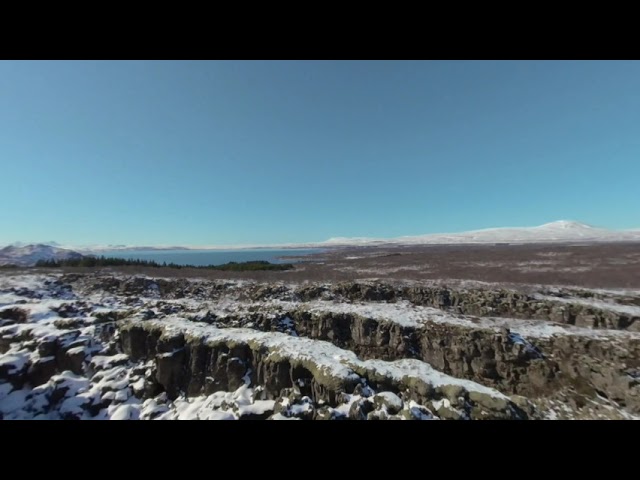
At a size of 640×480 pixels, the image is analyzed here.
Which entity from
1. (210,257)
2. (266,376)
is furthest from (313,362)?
(210,257)

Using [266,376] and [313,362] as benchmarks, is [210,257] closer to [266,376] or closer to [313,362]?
[266,376]

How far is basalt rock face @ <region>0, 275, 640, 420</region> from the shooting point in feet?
28.7

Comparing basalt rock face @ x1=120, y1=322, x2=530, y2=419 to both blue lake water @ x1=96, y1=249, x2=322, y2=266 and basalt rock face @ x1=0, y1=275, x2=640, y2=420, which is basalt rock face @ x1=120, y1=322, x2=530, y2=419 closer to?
basalt rock face @ x1=0, y1=275, x2=640, y2=420

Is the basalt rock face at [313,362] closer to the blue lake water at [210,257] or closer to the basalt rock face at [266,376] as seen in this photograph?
the basalt rock face at [266,376]

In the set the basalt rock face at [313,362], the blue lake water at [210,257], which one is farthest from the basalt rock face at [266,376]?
the blue lake water at [210,257]

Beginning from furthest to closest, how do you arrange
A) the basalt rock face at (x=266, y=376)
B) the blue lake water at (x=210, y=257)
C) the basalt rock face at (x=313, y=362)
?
1. the blue lake water at (x=210, y=257)
2. the basalt rock face at (x=313, y=362)
3. the basalt rock face at (x=266, y=376)

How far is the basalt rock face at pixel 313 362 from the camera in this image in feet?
28.7

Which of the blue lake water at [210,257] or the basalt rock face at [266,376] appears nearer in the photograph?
the basalt rock face at [266,376]

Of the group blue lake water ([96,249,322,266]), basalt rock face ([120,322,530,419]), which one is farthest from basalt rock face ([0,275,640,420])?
blue lake water ([96,249,322,266])

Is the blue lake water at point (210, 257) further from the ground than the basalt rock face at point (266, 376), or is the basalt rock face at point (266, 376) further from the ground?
the blue lake water at point (210, 257)

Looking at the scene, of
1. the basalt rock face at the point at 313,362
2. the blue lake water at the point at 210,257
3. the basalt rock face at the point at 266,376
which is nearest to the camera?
the basalt rock face at the point at 266,376
